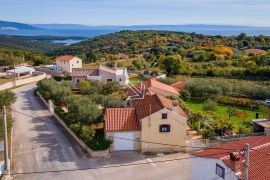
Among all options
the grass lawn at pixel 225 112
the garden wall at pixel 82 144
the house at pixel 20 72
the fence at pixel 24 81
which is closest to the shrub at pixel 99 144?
the garden wall at pixel 82 144

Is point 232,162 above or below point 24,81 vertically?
above

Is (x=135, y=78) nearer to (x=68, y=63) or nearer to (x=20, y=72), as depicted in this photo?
(x=68, y=63)

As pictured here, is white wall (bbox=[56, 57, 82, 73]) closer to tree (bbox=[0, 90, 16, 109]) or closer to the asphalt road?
tree (bbox=[0, 90, 16, 109])

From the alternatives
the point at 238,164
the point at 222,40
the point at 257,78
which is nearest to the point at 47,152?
the point at 238,164

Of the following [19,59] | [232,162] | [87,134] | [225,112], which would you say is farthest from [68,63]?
[232,162]

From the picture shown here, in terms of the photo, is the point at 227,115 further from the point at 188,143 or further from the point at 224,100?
the point at 188,143
